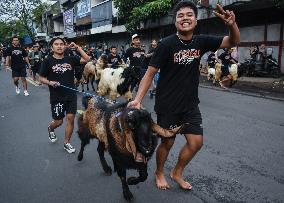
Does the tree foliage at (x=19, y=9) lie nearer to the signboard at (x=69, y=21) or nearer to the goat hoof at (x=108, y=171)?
the signboard at (x=69, y=21)

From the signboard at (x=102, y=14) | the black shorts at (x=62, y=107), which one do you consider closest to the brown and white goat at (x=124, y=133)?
the black shorts at (x=62, y=107)

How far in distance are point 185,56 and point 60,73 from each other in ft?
9.16

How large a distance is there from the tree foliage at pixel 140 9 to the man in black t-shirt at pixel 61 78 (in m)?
14.6

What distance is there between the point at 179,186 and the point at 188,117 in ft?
3.20

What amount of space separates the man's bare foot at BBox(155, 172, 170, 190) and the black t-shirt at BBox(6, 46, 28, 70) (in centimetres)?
953

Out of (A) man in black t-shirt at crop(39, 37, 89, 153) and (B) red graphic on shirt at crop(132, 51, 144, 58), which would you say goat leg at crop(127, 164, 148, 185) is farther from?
(B) red graphic on shirt at crop(132, 51, 144, 58)

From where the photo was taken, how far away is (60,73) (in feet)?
19.9

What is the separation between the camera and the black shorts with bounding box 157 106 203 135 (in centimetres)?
416

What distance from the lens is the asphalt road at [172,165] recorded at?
4465mm

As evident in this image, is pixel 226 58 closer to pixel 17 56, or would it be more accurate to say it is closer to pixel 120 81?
pixel 120 81

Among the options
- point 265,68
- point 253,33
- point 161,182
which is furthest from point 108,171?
point 253,33

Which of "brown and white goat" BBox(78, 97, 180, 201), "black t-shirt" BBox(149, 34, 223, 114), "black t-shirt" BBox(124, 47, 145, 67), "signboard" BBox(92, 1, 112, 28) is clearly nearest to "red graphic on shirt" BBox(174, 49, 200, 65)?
"black t-shirt" BBox(149, 34, 223, 114)

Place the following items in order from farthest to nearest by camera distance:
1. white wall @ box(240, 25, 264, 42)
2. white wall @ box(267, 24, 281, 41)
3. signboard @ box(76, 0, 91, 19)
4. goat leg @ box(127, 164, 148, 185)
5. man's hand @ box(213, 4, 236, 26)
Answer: signboard @ box(76, 0, 91, 19) < white wall @ box(240, 25, 264, 42) < white wall @ box(267, 24, 281, 41) < goat leg @ box(127, 164, 148, 185) < man's hand @ box(213, 4, 236, 26)

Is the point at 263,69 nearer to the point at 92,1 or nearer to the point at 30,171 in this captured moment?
the point at 30,171
